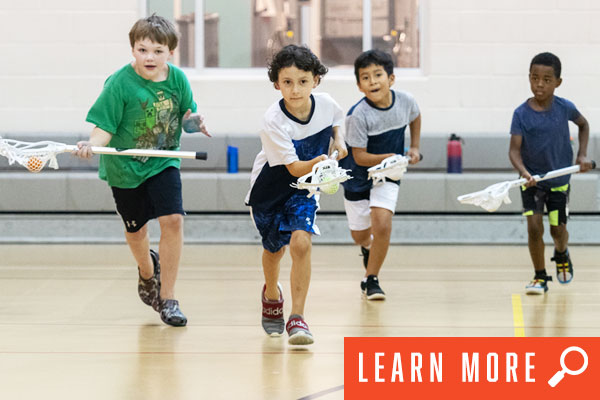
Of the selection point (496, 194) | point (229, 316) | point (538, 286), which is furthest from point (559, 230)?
point (229, 316)

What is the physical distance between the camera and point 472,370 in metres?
3.84

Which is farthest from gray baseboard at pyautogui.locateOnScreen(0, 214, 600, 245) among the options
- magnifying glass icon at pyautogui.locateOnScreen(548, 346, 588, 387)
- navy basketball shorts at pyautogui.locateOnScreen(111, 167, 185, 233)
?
magnifying glass icon at pyautogui.locateOnScreen(548, 346, 588, 387)

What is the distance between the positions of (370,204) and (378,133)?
0.42 meters

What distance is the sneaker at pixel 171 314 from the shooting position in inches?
209

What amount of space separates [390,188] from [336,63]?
4.50m

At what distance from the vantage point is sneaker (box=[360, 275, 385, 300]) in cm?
612

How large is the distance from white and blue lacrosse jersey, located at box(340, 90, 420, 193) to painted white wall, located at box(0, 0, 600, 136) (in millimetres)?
3947

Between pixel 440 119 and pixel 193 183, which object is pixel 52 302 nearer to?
pixel 193 183

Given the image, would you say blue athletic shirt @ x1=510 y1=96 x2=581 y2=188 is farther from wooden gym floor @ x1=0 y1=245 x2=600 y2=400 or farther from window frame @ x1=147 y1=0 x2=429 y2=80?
window frame @ x1=147 y1=0 x2=429 y2=80

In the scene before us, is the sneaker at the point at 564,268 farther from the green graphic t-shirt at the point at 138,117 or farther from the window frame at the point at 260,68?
the window frame at the point at 260,68

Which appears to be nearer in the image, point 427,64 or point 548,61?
point 548,61

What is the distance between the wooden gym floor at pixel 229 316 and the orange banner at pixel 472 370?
0.64 ft

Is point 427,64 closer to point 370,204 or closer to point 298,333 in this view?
point 370,204

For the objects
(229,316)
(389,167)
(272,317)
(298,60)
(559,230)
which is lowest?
(229,316)
